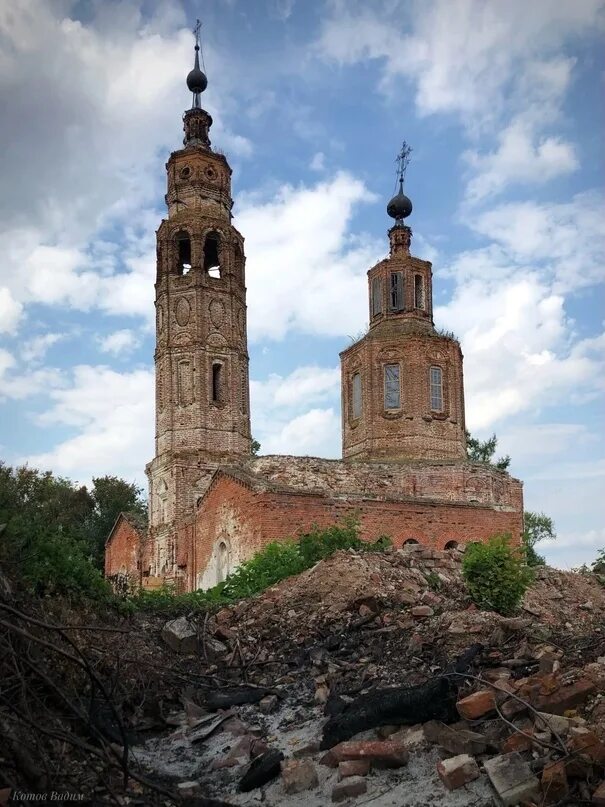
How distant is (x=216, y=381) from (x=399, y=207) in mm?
10361

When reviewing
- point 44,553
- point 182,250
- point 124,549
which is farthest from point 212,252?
point 44,553

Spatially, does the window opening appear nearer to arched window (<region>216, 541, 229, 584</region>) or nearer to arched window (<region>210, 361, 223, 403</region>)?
arched window (<region>210, 361, 223, 403</region>)

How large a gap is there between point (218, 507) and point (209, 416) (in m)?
8.67

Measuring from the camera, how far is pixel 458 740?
6.34m

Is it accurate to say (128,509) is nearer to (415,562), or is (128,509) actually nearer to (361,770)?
(415,562)

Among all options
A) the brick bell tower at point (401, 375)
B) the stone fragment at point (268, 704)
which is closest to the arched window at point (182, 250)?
the brick bell tower at point (401, 375)

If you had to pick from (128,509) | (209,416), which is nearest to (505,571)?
(209,416)

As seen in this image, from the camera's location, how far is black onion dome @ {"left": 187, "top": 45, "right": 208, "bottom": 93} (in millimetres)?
34812

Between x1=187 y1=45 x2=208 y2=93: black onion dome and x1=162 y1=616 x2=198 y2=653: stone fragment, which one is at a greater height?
x1=187 y1=45 x2=208 y2=93: black onion dome

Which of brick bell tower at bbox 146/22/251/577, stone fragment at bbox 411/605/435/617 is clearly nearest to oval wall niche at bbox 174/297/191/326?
brick bell tower at bbox 146/22/251/577

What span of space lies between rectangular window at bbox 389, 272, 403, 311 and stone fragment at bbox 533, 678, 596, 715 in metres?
27.0

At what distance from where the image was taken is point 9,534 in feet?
32.3

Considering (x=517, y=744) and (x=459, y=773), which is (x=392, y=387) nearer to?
(x=517, y=744)

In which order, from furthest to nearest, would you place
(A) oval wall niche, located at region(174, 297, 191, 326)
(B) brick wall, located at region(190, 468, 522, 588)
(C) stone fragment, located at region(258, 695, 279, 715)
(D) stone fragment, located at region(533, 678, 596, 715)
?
(A) oval wall niche, located at region(174, 297, 191, 326) → (B) brick wall, located at region(190, 468, 522, 588) → (C) stone fragment, located at region(258, 695, 279, 715) → (D) stone fragment, located at region(533, 678, 596, 715)
